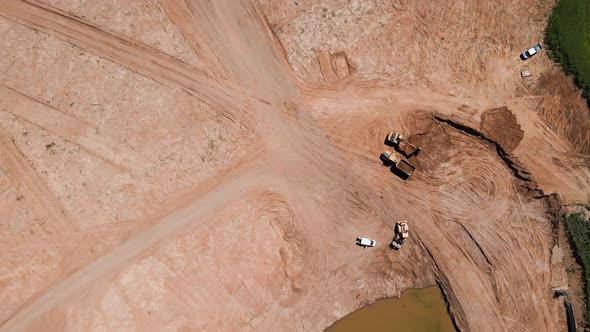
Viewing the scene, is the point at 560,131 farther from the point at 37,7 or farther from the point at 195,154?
the point at 37,7

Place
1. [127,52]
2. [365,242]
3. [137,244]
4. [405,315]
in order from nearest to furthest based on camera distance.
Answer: [137,244] → [127,52] → [365,242] → [405,315]

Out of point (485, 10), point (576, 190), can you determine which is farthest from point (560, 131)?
point (485, 10)

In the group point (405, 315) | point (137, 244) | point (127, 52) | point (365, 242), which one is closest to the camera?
point (137, 244)

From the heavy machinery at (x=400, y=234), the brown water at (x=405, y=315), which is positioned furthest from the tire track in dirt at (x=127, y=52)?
the brown water at (x=405, y=315)

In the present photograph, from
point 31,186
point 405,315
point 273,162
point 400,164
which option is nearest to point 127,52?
point 31,186

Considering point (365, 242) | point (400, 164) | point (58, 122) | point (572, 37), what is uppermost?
point (58, 122)

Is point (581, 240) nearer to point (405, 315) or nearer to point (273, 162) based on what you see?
point (405, 315)
